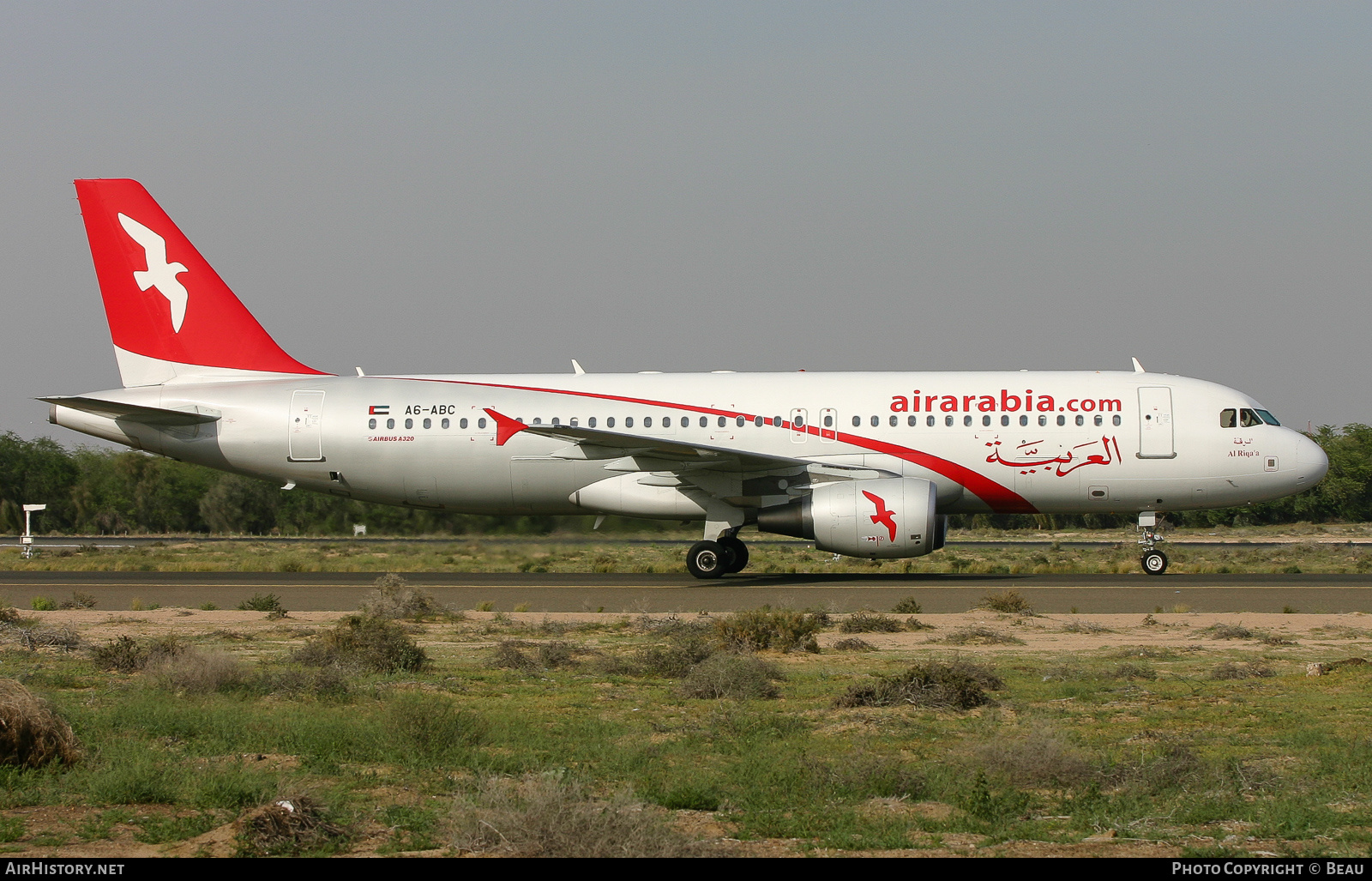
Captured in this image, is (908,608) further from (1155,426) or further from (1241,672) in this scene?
(1155,426)

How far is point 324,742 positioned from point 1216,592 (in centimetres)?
1643

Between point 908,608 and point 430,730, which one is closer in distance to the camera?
point 430,730

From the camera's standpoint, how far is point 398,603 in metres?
18.7

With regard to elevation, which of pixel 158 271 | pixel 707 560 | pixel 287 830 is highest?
pixel 158 271

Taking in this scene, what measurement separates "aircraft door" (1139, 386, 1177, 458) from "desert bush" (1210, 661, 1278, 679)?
11440mm

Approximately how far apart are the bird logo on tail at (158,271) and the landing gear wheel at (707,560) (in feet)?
39.6

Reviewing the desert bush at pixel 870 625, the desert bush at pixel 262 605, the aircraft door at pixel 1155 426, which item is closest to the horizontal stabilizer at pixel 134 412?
the desert bush at pixel 262 605

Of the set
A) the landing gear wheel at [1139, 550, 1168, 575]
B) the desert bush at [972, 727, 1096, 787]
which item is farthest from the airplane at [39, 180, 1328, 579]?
the desert bush at [972, 727, 1096, 787]

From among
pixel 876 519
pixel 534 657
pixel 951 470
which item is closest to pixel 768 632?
pixel 534 657

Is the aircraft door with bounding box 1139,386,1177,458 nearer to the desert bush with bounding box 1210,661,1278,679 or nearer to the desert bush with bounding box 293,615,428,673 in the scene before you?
the desert bush with bounding box 1210,661,1278,679

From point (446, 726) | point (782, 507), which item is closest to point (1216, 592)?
point (782, 507)

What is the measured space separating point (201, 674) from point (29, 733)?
314 cm

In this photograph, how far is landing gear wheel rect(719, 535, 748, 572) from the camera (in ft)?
79.5
